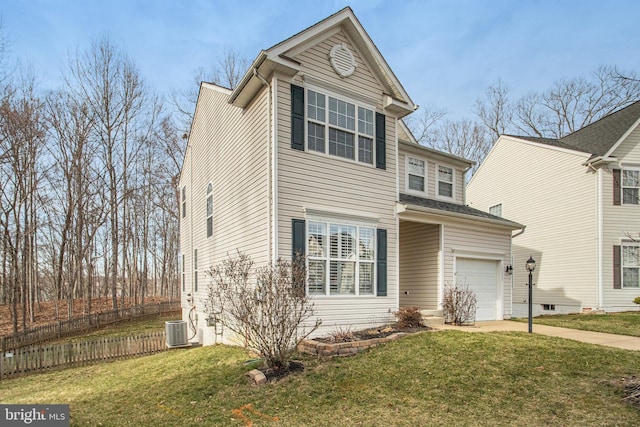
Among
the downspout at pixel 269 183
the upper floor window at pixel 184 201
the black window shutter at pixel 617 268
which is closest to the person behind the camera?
the downspout at pixel 269 183

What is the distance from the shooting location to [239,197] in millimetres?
10258

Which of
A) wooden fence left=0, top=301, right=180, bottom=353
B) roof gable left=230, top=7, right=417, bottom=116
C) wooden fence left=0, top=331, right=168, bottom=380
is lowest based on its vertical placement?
wooden fence left=0, top=301, right=180, bottom=353

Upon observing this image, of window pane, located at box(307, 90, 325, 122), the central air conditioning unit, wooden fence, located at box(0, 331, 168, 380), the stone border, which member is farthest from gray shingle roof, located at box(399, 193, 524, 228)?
wooden fence, located at box(0, 331, 168, 380)

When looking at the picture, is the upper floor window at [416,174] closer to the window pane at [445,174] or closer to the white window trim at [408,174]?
the white window trim at [408,174]

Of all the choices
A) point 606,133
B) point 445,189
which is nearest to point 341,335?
point 445,189

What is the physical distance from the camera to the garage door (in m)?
11.9

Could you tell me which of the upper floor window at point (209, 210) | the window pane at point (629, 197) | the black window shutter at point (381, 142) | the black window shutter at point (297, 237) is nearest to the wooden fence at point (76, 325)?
the upper floor window at point (209, 210)

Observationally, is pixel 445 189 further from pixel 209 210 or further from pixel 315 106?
pixel 209 210

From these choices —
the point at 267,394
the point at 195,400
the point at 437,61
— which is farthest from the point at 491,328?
the point at 437,61

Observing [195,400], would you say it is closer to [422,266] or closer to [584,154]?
[422,266]

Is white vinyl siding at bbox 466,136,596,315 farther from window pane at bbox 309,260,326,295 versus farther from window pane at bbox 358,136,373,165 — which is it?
window pane at bbox 309,260,326,295

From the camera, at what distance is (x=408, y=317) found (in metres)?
9.41

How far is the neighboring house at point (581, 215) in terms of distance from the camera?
48.4ft

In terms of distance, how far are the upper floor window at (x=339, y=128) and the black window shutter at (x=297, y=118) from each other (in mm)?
228
